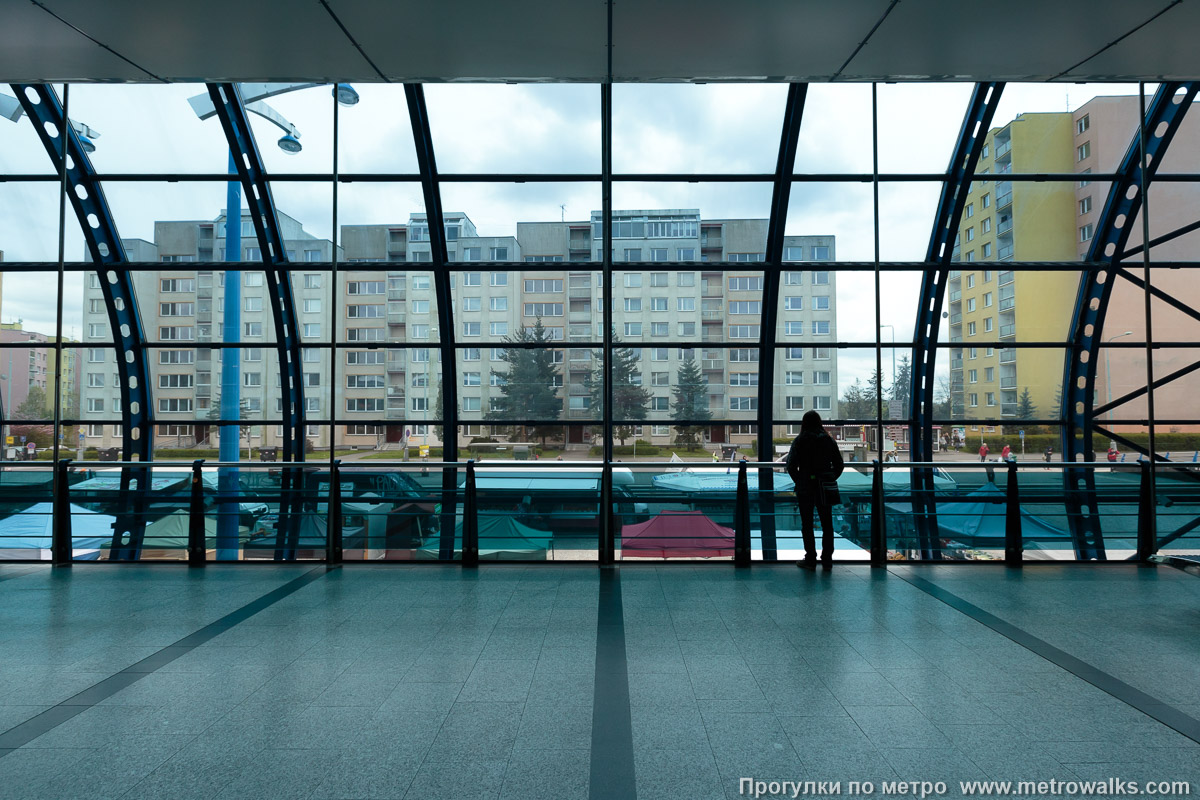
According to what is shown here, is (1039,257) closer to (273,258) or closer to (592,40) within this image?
(592,40)

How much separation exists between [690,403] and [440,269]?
3108 millimetres

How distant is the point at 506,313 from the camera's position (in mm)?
7871

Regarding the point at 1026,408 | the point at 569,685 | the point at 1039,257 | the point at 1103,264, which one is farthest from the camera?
the point at 1026,408

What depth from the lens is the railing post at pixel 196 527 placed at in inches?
215

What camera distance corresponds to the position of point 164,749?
8.14 ft

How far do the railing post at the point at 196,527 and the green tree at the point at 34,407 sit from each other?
4436mm

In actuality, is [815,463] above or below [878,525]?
above

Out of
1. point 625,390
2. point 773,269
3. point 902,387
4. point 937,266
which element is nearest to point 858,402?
point 902,387

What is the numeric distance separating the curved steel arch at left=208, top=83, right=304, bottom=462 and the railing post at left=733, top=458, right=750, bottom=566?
5.42 meters

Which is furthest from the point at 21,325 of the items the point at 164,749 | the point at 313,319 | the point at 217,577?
the point at 164,749

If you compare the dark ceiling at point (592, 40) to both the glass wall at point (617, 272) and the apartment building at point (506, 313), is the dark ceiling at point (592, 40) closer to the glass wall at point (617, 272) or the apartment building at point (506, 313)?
the glass wall at point (617, 272)

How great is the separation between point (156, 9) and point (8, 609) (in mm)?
3559

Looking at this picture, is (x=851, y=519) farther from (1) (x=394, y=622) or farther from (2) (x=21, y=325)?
(2) (x=21, y=325)

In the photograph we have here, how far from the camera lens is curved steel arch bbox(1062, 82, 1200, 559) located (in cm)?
726
